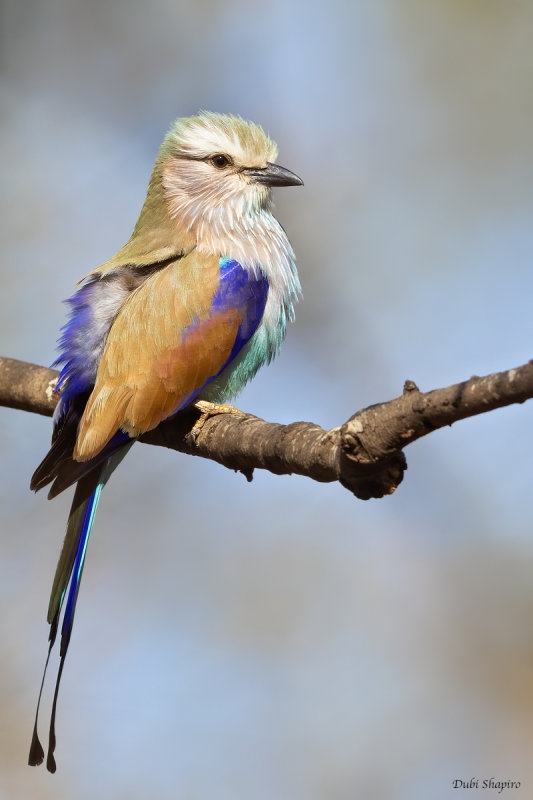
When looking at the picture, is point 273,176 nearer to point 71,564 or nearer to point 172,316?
point 172,316

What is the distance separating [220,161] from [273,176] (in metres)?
0.31

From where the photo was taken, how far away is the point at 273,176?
187 inches

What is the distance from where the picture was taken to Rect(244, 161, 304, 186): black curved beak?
4.73 m

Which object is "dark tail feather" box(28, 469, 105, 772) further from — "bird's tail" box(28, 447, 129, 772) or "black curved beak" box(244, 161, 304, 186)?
"black curved beak" box(244, 161, 304, 186)

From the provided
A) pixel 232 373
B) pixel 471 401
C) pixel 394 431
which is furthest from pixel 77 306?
pixel 471 401

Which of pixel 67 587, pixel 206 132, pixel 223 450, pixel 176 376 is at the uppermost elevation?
pixel 206 132

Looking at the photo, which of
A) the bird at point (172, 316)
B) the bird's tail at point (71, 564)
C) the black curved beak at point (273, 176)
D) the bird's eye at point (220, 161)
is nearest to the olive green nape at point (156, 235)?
the bird at point (172, 316)

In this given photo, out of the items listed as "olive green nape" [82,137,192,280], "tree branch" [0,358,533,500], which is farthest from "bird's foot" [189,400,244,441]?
"olive green nape" [82,137,192,280]

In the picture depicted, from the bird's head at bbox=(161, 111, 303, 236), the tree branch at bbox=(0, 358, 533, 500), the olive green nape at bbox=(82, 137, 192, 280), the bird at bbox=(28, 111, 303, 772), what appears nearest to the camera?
the tree branch at bbox=(0, 358, 533, 500)

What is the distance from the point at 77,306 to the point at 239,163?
4.30 feet

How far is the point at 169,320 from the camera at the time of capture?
12.8ft

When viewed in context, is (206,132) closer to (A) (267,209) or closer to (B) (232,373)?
(A) (267,209)

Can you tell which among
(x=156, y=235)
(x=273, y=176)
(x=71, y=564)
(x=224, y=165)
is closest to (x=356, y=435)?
(x=71, y=564)

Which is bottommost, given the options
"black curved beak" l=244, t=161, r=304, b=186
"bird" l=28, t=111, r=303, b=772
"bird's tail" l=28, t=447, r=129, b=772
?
"bird's tail" l=28, t=447, r=129, b=772
